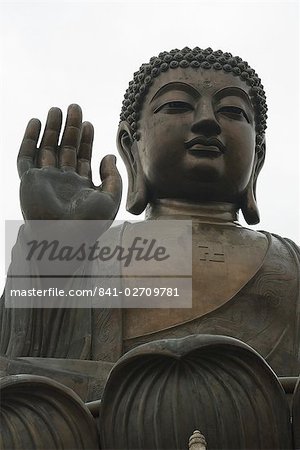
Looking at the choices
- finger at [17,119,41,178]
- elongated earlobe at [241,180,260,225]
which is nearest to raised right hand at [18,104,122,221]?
finger at [17,119,41,178]

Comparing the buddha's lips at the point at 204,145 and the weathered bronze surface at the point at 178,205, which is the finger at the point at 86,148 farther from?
the buddha's lips at the point at 204,145

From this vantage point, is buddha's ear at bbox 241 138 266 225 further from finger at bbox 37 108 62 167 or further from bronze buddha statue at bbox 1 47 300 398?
finger at bbox 37 108 62 167

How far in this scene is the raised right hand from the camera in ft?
20.2

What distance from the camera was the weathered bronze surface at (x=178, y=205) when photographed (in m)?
6.15

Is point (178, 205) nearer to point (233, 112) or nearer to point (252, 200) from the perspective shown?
point (252, 200)

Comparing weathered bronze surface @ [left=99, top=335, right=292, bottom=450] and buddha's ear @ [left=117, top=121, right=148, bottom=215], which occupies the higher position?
buddha's ear @ [left=117, top=121, right=148, bottom=215]

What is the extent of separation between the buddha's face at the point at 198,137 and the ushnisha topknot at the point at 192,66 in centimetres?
5

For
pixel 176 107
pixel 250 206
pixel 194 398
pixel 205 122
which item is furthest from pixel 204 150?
pixel 194 398

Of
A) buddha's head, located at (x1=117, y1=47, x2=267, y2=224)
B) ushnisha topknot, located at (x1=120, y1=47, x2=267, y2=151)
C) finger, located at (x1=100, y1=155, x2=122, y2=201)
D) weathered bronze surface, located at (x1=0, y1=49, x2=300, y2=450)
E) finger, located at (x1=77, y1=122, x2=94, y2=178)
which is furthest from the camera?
ushnisha topknot, located at (x1=120, y1=47, x2=267, y2=151)

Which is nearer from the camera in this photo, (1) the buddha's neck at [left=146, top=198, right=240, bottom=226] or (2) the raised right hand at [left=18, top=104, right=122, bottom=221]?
(2) the raised right hand at [left=18, top=104, right=122, bottom=221]

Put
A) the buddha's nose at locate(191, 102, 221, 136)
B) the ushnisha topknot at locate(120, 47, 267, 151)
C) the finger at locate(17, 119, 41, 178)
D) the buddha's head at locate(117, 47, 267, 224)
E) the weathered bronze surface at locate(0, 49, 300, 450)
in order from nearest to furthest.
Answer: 1. the weathered bronze surface at locate(0, 49, 300, 450)
2. the finger at locate(17, 119, 41, 178)
3. the buddha's nose at locate(191, 102, 221, 136)
4. the buddha's head at locate(117, 47, 267, 224)
5. the ushnisha topknot at locate(120, 47, 267, 151)

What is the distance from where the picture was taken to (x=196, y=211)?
6.94 meters

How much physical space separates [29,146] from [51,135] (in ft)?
0.44

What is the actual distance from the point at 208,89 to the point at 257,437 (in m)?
2.40
